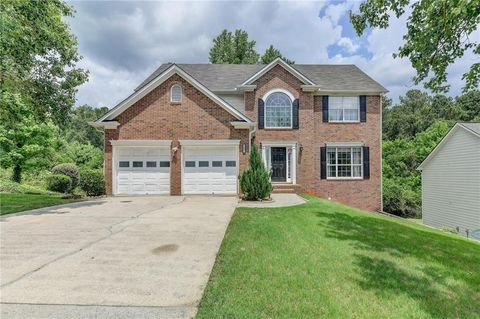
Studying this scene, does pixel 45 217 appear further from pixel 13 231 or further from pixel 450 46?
pixel 450 46

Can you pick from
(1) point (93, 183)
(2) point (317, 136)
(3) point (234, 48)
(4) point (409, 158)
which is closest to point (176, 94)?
(1) point (93, 183)

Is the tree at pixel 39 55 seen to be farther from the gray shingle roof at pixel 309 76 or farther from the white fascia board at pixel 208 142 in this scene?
the gray shingle roof at pixel 309 76

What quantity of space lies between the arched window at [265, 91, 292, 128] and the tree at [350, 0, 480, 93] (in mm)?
8984

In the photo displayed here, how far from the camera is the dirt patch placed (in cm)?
571

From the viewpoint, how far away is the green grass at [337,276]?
3.61 metres

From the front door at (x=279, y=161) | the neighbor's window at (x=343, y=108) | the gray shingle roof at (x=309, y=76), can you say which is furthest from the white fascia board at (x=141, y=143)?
the neighbor's window at (x=343, y=108)

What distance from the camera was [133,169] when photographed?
14.7 metres

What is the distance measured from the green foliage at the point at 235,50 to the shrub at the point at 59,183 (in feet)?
68.3

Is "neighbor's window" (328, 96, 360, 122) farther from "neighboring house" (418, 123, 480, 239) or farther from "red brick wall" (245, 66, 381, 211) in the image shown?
"neighboring house" (418, 123, 480, 239)

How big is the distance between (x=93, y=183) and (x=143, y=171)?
8.11ft

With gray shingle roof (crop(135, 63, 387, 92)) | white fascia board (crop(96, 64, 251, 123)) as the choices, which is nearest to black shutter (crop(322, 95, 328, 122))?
gray shingle roof (crop(135, 63, 387, 92))

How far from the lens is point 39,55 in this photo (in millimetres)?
11453

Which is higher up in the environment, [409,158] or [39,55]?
[39,55]

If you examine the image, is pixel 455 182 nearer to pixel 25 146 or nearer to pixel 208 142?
pixel 208 142
